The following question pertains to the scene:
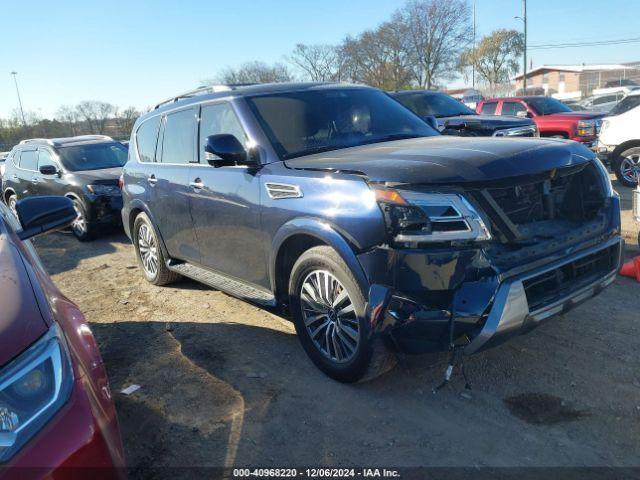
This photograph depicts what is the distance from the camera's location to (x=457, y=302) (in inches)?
106

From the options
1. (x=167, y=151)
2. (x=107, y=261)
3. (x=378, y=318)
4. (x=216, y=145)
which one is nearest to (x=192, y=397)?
(x=378, y=318)

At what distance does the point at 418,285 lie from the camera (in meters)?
2.74

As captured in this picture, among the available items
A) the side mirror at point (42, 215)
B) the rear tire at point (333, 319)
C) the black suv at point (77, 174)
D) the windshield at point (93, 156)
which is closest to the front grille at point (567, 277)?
the rear tire at point (333, 319)

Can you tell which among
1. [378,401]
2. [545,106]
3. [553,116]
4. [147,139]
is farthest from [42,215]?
[545,106]

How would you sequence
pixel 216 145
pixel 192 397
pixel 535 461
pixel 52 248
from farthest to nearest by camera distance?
1. pixel 52 248
2. pixel 216 145
3. pixel 192 397
4. pixel 535 461

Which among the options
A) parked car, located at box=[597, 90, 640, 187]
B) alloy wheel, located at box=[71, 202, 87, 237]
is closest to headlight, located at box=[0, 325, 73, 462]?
alloy wheel, located at box=[71, 202, 87, 237]

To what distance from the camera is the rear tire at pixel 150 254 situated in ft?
18.4

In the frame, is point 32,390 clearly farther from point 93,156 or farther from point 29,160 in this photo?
point 29,160

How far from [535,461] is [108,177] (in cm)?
828

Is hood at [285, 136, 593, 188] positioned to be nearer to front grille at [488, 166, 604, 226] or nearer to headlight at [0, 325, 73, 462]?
front grille at [488, 166, 604, 226]

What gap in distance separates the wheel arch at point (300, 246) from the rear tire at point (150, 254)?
2265 millimetres

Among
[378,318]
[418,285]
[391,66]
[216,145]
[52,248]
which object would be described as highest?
[391,66]

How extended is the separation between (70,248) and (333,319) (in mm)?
6867

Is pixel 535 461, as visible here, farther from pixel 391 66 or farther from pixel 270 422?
pixel 391 66
